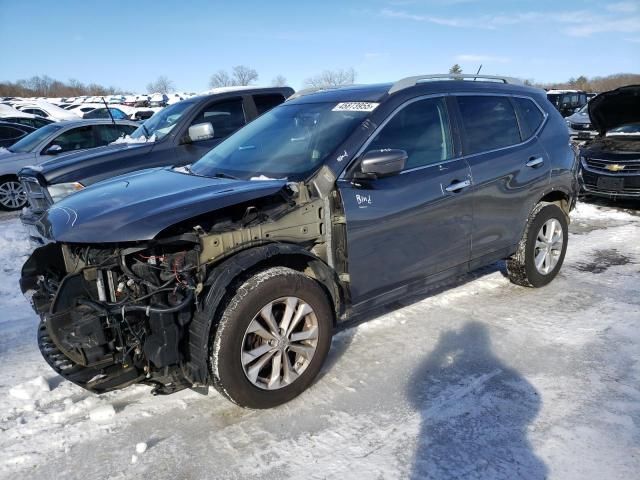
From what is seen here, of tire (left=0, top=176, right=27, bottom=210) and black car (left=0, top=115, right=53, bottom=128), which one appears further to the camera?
black car (left=0, top=115, right=53, bottom=128)

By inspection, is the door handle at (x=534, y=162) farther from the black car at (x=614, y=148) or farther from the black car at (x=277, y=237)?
the black car at (x=614, y=148)

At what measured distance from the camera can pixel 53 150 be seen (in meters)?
9.19

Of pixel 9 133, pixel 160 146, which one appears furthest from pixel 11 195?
pixel 160 146

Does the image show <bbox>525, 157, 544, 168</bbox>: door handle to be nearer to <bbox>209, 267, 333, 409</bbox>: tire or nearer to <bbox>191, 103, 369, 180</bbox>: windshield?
<bbox>191, 103, 369, 180</bbox>: windshield

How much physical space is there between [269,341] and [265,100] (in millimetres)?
5333

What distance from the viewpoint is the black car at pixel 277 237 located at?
276 cm

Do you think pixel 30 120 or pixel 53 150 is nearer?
pixel 53 150

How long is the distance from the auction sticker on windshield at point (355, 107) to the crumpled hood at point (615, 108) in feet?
20.2

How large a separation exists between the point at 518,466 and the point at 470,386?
76cm

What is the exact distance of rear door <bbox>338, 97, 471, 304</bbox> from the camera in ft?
11.0

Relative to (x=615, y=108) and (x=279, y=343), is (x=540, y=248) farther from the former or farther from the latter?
(x=615, y=108)

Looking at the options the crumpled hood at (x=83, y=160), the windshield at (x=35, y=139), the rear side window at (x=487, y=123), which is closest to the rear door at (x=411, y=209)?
the rear side window at (x=487, y=123)

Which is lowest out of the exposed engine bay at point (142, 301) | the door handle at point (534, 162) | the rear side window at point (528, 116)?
the exposed engine bay at point (142, 301)

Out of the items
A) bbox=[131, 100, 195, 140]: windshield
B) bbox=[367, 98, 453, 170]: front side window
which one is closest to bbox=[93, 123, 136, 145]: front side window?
bbox=[131, 100, 195, 140]: windshield
